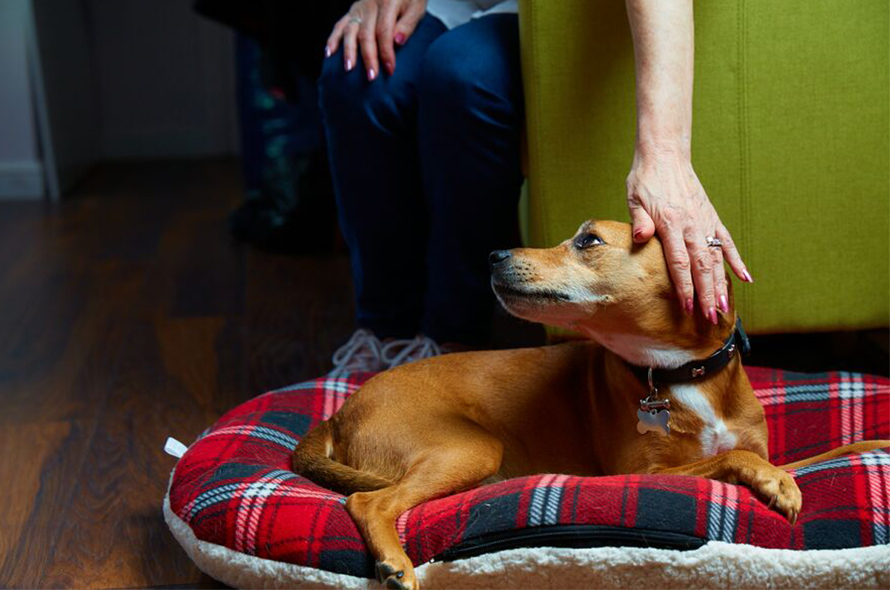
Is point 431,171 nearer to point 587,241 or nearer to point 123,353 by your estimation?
point 587,241

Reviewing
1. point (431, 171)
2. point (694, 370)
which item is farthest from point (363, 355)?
point (694, 370)

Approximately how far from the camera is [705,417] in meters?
1.44

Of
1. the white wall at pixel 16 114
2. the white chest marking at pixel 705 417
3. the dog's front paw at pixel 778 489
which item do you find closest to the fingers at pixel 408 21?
the white chest marking at pixel 705 417

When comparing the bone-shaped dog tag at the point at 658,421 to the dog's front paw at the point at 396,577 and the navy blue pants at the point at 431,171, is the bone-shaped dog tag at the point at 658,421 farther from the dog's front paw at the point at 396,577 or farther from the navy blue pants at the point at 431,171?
the navy blue pants at the point at 431,171

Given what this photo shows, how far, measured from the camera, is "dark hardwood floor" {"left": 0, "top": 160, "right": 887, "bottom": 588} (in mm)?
1603

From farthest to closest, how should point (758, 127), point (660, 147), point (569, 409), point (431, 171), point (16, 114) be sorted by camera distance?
1. point (16, 114)
2. point (431, 171)
3. point (758, 127)
4. point (569, 409)
5. point (660, 147)

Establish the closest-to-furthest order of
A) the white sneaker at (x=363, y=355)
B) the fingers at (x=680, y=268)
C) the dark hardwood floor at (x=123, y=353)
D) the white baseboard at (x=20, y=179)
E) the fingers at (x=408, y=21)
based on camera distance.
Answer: the fingers at (x=680, y=268) < the dark hardwood floor at (x=123, y=353) < the fingers at (x=408, y=21) < the white sneaker at (x=363, y=355) < the white baseboard at (x=20, y=179)

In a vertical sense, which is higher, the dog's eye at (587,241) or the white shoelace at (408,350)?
the dog's eye at (587,241)

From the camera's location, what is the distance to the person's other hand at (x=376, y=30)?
190 cm

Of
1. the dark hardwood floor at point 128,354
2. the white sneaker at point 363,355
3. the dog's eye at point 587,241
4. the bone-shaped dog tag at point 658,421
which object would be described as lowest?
the dark hardwood floor at point 128,354

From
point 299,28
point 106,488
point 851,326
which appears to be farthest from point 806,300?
point 299,28

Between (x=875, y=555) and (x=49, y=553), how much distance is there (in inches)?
43.7

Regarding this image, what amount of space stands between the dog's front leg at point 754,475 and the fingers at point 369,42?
35.3 inches

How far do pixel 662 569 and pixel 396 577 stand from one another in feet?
1.01
